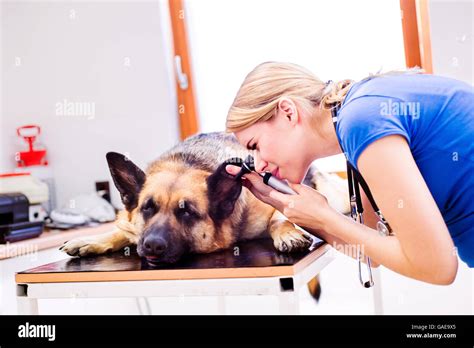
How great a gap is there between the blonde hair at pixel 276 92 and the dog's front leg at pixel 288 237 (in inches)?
10.3

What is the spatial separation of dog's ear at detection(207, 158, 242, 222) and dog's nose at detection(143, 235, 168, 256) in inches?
6.2

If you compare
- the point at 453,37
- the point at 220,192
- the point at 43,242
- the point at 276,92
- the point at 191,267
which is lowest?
the point at 43,242

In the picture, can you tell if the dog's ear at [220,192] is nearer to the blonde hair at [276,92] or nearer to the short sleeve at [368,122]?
the blonde hair at [276,92]

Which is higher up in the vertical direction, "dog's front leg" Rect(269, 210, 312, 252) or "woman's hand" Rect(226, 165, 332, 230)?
"woman's hand" Rect(226, 165, 332, 230)

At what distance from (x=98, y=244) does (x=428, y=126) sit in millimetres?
798

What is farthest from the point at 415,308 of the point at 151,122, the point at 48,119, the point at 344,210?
the point at 48,119

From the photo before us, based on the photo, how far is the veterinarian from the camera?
905 millimetres

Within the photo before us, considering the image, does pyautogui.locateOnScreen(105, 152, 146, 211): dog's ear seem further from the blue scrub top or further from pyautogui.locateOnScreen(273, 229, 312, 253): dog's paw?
the blue scrub top

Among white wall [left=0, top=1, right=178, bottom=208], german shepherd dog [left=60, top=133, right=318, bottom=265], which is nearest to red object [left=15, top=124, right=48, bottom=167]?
white wall [left=0, top=1, right=178, bottom=208]

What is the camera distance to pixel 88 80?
8.01 feet

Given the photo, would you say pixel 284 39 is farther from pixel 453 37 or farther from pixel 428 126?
pixel 428 126

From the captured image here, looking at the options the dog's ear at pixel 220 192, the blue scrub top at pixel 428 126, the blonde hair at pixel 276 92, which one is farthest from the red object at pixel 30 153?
the blue scrub top at pixel 428 126

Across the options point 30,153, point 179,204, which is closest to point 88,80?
point 30,153

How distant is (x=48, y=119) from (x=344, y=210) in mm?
1383
